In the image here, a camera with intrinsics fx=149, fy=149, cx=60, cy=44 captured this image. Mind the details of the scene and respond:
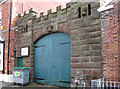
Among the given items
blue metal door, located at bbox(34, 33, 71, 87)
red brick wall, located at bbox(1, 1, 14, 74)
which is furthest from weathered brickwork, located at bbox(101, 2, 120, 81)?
red brick wall, located at bbox(1, 1, 14, 74)

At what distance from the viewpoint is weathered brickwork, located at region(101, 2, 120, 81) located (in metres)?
6.54

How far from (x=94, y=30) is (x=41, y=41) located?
438 cm

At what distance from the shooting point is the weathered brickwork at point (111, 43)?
257 inches

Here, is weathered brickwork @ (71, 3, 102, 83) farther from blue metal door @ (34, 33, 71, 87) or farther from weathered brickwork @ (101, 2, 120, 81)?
blue metal door @ (34, 33, 71, 87)

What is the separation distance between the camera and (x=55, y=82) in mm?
9461

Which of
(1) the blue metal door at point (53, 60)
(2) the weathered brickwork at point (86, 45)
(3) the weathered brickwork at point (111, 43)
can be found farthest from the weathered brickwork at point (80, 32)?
(1) the blue metal door at point (53, 60)

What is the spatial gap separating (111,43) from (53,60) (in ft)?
13.7

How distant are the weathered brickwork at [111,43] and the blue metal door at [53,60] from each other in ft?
8.16

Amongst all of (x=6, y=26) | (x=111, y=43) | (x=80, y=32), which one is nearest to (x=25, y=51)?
(x=6, y=26)

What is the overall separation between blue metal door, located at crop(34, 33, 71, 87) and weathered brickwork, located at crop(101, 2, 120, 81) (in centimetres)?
249

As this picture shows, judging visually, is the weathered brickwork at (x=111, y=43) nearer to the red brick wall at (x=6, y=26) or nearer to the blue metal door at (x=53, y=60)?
the blue metal door at (x=53, y=60)

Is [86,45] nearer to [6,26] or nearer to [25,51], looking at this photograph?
[25,51]

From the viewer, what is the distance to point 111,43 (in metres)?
6.75

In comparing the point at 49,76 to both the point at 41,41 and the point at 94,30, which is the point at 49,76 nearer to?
the point at 41,41
